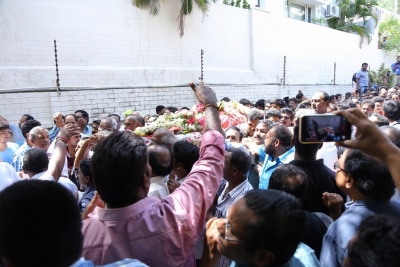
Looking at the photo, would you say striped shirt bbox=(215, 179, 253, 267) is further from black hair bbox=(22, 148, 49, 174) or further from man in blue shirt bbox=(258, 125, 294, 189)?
black hair bbox=(22, 148, 49, 174)

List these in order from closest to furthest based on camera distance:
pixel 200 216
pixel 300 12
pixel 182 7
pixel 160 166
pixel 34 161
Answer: pixel 200 216 → pixel 160 166 → pixel 34 161 → pixel 182 7 → pixel 300 12

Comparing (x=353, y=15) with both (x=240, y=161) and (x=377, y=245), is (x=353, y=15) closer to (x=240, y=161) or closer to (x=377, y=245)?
(x=240, y=161)

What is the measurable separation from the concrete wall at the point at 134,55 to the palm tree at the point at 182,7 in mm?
183

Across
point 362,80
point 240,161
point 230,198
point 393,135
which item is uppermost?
point 362,80

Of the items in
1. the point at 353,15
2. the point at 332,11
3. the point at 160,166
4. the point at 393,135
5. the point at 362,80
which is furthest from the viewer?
the point at 353,15

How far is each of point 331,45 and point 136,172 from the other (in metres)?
19.7

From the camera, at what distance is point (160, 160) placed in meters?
2.60

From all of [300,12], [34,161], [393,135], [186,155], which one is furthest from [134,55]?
[300,12]

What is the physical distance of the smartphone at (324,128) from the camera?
156cm

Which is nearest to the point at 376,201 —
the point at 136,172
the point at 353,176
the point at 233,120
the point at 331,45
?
the point at 353,176

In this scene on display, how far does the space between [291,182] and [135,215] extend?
1132mm

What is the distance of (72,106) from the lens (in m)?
9.74

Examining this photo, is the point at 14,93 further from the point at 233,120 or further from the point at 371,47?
the point at 371,47

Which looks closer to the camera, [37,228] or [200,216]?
[37,228]
